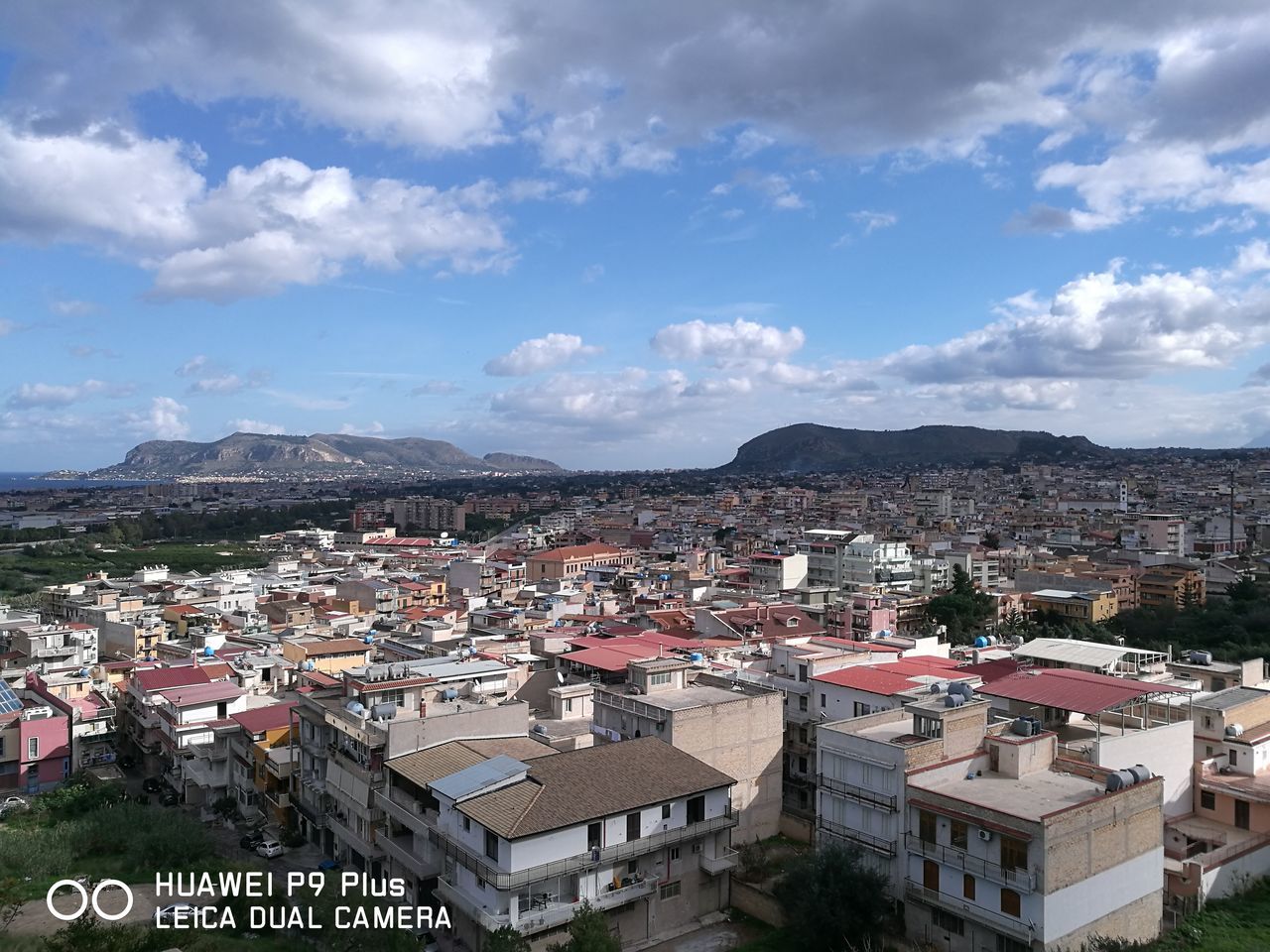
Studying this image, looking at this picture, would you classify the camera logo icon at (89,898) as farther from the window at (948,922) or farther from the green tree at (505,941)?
the window at (948,922)

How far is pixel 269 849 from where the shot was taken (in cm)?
2200

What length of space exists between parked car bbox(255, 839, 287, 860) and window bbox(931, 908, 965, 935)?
14782 millimetres

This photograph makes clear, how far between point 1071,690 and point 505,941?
44.3 ft

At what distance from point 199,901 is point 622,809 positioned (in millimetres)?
8921

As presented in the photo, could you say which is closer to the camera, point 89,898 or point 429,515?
point 89,898

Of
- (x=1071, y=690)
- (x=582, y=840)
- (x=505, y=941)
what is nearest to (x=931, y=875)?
(x=582, y=840)

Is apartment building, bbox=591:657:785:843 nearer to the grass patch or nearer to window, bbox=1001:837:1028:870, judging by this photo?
window, bbox=1001:837:1028:870

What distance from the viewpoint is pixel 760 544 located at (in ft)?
270

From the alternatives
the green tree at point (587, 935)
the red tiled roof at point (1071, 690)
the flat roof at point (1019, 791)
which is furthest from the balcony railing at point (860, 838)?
the red tiled roof at point (1071, 690)

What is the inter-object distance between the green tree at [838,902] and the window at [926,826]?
100 cm

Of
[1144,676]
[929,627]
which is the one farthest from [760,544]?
[1144,676]

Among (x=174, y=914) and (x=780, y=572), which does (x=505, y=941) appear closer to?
(x=174, y=914)

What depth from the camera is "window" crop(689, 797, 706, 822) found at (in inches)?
722

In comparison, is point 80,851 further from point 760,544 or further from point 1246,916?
point 760,544
